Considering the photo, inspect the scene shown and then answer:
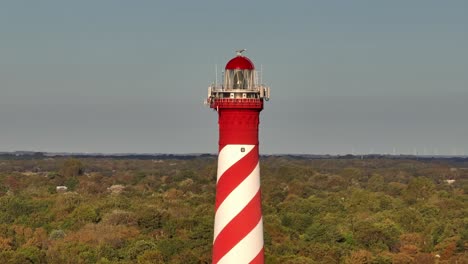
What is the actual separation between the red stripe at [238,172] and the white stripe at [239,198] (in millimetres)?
103

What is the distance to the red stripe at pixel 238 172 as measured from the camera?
30578 mm

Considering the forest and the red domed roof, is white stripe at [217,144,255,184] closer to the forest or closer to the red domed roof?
the red domed roof

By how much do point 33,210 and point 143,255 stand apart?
60.7 m

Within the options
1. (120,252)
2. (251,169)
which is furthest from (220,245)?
(120,252)

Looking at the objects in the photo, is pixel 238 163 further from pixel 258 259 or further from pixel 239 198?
pixel 258 259

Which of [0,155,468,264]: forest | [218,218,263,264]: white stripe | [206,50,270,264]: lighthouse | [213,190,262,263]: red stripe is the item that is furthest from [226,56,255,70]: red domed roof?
[0,155,468,264]: forest

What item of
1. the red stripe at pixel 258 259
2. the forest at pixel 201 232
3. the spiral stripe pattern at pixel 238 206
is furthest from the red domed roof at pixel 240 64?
the forest at pixel 201 232

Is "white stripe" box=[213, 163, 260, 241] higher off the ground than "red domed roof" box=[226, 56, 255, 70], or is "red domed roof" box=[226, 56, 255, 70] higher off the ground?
"red domed roof" box=[226, 56, 255, 70]

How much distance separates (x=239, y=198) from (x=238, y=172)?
0.75m

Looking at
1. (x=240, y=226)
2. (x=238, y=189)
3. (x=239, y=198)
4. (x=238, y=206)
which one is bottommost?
(x=240, y=226)

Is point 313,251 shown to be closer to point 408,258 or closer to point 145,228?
point 408,258

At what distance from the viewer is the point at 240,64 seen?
30516mm

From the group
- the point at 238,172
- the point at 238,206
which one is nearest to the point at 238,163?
the point at 238,172

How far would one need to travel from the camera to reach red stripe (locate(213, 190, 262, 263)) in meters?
30.9
